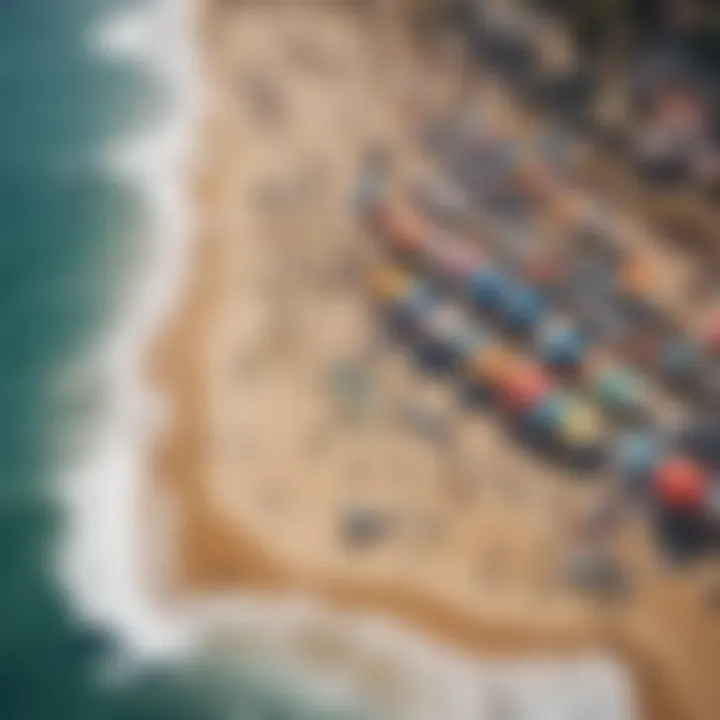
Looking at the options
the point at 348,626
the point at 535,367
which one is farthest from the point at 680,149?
the point at 348,626

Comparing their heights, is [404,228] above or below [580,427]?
above

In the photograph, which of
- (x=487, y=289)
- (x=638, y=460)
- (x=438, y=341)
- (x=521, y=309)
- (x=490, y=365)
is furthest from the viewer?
(x=487, y=289)

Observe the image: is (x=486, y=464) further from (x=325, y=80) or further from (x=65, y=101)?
(x=65, y=101)

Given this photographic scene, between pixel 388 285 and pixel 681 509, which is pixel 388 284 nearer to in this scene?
pixel 388 285

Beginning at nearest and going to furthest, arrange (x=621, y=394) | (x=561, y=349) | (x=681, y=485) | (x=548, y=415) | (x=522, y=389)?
(x=681, y=485), (x=548, y=415), (x=621, y=394), (x=522, y=389), (x=561, y=349)

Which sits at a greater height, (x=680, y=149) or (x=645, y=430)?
(x=680, y=149)

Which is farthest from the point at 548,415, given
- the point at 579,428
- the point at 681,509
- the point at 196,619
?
the point at 196,619

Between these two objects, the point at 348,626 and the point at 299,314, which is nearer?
the point at 348,626
